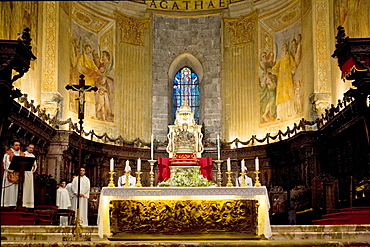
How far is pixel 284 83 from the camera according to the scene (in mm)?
22000

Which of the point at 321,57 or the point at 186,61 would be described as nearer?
the point at 321,57

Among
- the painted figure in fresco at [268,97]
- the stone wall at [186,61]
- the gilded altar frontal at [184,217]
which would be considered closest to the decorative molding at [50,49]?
the stone wall at [186,61]

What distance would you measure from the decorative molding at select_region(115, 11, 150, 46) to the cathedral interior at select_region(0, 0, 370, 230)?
45 mm

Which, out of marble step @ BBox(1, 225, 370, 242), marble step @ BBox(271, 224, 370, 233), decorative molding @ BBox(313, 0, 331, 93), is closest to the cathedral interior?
decorative molding @ BBox(313, 0, 331, 93)

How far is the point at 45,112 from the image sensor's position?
18.5 meters

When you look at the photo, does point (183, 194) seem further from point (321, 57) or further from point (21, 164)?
point (321, 57)

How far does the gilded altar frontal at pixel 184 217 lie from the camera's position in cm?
1173

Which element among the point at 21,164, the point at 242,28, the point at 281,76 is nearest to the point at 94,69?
the point at 242,28

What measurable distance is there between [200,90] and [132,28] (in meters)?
4.10

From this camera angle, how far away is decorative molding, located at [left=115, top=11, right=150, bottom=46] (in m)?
23.5

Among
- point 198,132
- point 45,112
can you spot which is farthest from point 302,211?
point 45,112

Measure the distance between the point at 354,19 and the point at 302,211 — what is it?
615 cm

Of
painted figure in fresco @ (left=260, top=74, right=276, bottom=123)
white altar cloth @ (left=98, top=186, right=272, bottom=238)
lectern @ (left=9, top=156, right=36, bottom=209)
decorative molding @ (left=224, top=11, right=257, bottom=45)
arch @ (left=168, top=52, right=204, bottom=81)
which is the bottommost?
white altar cloth @ (left=98, top=186, right=272, bottom=238)

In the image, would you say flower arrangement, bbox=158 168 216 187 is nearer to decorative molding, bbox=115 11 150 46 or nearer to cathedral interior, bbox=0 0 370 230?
cathedral interior, bbox=0 0 370 230
